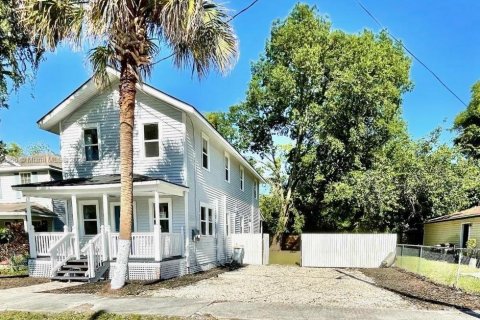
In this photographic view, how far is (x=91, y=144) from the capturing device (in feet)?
44.5

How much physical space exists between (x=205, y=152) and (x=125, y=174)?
629cm

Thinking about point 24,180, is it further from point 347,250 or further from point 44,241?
point 347,250

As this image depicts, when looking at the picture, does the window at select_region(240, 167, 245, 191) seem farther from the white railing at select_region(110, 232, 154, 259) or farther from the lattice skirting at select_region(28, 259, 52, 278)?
the lattice skirting at select_region(28, 259, 52, 278)

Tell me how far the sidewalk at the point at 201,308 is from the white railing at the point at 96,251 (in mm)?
2294

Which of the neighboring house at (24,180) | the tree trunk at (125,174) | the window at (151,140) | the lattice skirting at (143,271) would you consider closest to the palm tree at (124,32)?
the tree trunk at (125,174)

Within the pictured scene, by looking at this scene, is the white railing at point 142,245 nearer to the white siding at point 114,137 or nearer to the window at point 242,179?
the white siding at point 114,137

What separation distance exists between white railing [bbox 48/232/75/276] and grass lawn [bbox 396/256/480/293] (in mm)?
11588

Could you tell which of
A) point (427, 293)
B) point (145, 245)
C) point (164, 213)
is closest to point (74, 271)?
point (145, 245)

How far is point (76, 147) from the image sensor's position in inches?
537

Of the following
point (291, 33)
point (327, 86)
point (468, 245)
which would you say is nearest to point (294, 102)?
point (327, 86)

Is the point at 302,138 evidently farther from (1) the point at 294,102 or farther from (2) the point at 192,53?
(2) the point at 192,53

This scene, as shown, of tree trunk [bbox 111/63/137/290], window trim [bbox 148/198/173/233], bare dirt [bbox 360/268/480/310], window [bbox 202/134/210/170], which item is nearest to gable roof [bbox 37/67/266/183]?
window [bbox 202/134/210/170]

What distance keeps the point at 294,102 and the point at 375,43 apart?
289 inches

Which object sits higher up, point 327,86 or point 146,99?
point 327,86
